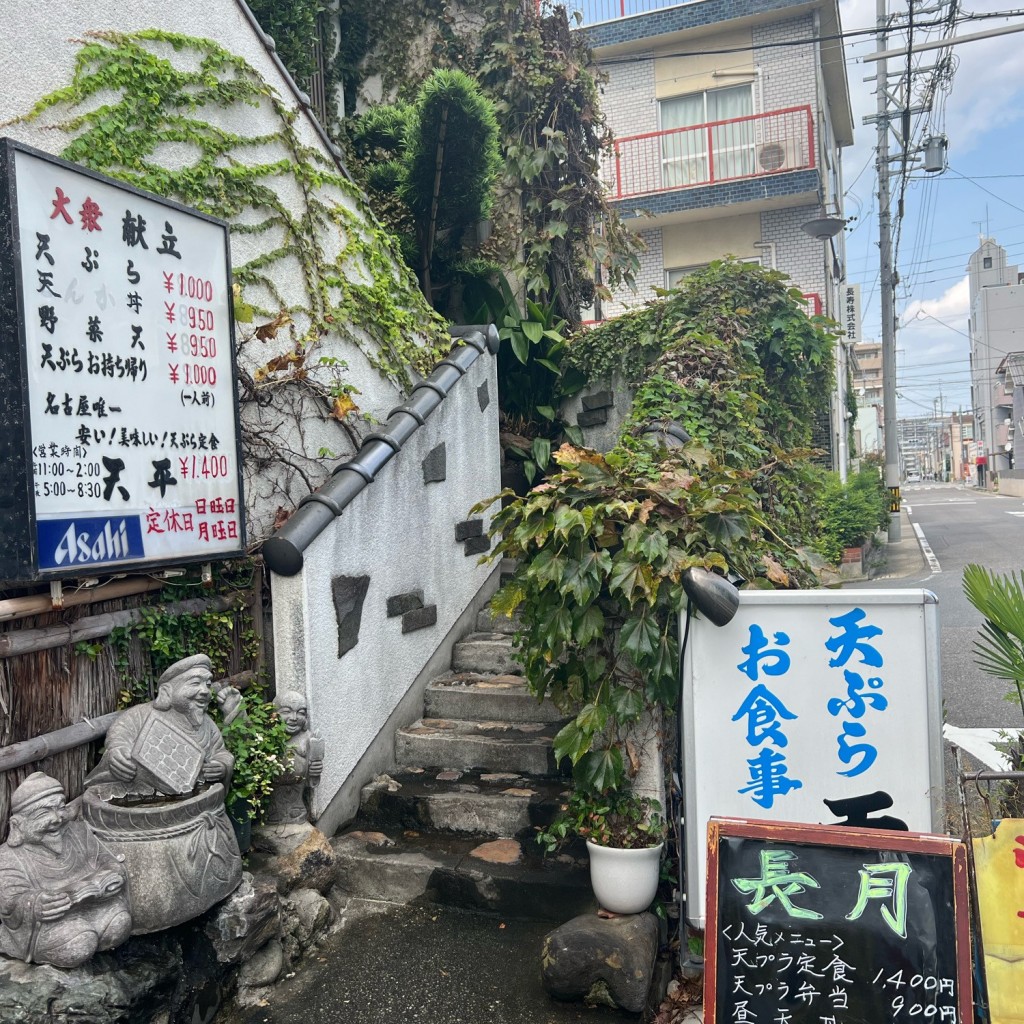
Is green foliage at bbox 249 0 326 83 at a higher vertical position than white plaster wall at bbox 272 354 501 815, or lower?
higher

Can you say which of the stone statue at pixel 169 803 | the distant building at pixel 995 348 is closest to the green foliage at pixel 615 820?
the stone statue at pixel 169 803

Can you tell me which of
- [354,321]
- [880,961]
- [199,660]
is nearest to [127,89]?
[354,321]

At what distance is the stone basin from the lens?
10.4 feet

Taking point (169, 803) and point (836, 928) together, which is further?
point (169, 803)

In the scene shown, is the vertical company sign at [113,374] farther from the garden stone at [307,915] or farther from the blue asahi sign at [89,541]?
the garden stone at [307,915]

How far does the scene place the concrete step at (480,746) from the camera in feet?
15.7

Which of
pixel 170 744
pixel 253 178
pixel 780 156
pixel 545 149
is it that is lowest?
pixel 170 744

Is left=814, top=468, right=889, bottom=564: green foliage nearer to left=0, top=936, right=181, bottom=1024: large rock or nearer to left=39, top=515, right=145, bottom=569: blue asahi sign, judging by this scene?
left=39, top=515, right=145, bottom=569: blue asahi sign

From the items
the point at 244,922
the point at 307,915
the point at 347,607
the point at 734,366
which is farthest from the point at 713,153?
the point at 244,922

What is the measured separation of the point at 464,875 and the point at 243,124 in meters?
4.42

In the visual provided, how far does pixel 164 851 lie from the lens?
322 cm

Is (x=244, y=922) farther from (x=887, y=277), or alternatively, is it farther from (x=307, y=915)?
(x=887, y=277)

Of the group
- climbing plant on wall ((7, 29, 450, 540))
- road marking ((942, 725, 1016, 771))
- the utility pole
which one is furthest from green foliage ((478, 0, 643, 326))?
the utility pole

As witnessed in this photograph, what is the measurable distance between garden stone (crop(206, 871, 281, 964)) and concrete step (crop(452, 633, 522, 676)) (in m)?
2.43
